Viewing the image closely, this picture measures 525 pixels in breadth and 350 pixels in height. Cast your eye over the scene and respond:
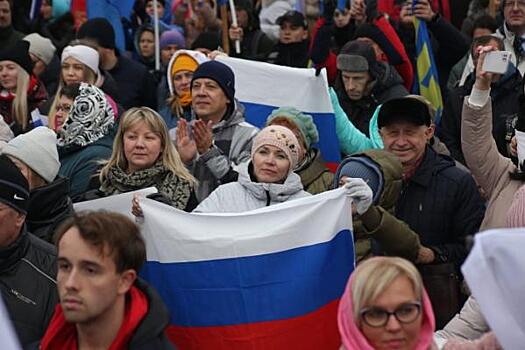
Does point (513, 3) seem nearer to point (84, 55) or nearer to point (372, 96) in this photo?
point (372, 96)

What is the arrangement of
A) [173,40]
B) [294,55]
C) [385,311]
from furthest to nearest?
[173,40], [294,55], [385,311]

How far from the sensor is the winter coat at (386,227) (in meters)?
7.02

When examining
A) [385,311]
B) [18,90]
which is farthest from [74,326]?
[18,90]

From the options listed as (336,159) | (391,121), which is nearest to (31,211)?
(391,121)

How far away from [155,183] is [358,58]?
9.23ft

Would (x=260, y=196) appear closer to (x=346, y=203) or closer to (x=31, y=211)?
(x=346, y=203)

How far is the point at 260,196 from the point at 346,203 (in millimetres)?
551

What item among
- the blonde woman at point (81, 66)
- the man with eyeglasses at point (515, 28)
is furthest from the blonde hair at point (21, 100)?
the man with eyeglasses at point (515, 28)

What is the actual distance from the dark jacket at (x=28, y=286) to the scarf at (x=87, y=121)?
2078 millimetres

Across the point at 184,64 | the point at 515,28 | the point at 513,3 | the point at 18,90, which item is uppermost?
the point at 513,3

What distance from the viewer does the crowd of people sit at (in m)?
5.38

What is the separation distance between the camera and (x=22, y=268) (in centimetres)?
629

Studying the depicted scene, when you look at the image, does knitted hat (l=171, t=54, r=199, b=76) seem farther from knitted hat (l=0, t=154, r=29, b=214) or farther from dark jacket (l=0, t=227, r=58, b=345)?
dark jacket (l=0, t=227, r=58, b=345)

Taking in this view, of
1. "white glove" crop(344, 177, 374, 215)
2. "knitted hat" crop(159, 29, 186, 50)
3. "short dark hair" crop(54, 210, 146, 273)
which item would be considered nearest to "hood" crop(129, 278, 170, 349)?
"short dark hair" crop(54, 210, 146, 273)
